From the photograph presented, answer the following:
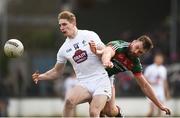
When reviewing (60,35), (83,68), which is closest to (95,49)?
(83,68)

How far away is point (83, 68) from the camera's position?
501 inches

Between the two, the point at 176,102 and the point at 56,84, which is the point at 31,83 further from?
the point at 176,102

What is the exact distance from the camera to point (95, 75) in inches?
505

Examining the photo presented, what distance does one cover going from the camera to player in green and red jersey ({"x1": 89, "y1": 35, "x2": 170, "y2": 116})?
1244 cm

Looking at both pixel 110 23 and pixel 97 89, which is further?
pixel 110 23

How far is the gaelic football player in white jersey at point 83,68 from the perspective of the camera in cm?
1262

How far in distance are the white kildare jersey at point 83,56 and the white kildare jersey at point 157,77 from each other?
28.0ft

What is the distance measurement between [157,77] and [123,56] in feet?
27.9

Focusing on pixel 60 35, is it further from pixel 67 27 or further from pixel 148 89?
pixel 67 27

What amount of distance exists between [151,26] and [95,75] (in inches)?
474

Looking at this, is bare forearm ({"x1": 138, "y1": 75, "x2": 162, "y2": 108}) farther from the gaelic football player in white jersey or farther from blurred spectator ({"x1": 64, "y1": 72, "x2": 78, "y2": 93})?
blurred spectator ({"x1": 64, "y1": 72, "x2": 78, "y2": 93})

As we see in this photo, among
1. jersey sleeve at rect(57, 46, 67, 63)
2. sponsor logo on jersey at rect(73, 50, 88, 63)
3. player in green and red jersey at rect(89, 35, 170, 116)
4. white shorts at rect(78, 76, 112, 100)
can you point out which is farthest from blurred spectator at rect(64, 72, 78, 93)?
sponsor logo on jersey at rect(73, 50, 88, 63)

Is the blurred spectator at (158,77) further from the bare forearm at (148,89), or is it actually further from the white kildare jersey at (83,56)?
the white kildare jersey at (83,56)

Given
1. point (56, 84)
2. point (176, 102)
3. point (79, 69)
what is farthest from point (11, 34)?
point (79, 69)
